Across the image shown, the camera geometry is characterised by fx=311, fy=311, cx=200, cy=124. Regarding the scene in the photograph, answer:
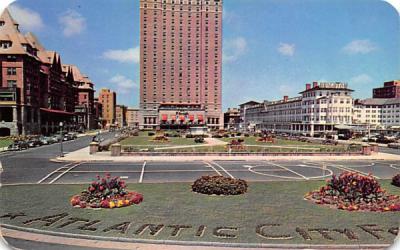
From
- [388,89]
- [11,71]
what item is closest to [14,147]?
[11,71]

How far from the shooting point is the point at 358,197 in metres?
14.7

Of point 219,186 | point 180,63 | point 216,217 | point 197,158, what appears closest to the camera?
point 216,217

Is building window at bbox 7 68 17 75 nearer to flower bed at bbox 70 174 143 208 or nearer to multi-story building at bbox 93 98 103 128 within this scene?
flower bed at bbox 70 174 143 208

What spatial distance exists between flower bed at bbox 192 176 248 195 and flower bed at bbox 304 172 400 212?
375cm

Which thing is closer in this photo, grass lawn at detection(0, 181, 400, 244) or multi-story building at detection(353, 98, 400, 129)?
grass lawn at detection(0, 181, 400, 244)

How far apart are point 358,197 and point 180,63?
134 metres

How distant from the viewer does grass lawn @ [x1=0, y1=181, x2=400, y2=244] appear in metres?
10.9

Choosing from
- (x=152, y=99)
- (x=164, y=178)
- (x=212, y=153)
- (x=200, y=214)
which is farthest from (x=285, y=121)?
(x=200, y=214)

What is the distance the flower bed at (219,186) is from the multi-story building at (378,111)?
115 meters

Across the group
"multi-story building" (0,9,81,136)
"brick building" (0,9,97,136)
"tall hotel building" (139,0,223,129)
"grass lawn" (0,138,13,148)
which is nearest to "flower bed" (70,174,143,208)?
"grass lawn" (0,138,13,148)

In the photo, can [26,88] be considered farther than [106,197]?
Yes

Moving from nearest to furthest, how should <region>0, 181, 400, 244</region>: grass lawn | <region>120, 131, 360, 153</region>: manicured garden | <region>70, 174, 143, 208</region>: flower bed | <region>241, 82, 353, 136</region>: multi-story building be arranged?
<region>0, 181, 400, 244</region>: grass lawn < <region>70, 174, 143, 208</region>: flower bed < <region>120, 131, 360, 153</region>: manicured garden < <region>241, 82, 353, 136</region>: multi-story building

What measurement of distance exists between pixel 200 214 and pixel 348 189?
7290 mm

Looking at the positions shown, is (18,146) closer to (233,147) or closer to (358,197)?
(233,147)
